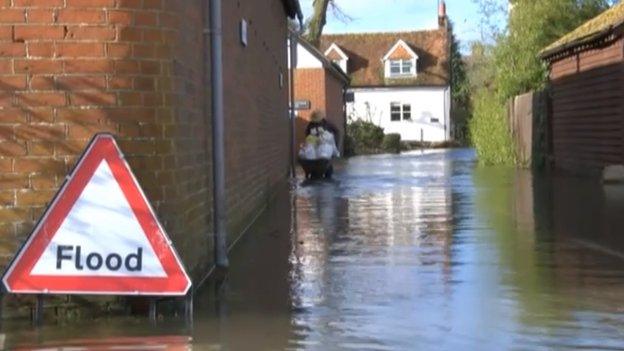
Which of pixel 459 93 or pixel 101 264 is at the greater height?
pixel 459 93

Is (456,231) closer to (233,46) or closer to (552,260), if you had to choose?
(552,260)

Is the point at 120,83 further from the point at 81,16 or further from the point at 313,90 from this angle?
the point at 313,90

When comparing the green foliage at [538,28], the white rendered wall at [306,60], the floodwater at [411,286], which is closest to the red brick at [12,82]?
the floodwater at [411,286]

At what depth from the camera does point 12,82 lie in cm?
608

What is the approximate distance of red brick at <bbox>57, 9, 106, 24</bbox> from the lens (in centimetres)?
608

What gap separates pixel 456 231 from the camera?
10.8 meters

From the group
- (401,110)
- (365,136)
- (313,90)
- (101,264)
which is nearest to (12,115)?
(101,264)

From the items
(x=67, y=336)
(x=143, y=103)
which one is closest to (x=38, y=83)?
(x=143, y=103)

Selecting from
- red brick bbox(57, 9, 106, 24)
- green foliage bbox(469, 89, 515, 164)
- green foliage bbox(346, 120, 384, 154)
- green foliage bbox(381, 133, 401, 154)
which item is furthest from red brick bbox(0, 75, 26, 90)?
green foliage bbox(381, 133, 401, 154)

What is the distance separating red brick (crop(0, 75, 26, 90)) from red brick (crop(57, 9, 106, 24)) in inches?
18.2

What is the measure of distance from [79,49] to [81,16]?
217mm

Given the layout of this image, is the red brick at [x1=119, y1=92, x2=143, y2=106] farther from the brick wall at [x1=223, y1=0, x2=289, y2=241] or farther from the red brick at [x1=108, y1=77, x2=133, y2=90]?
the brick wall at [x1=223, y1=0, x2=289, y2=241]

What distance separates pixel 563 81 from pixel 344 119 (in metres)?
21.8

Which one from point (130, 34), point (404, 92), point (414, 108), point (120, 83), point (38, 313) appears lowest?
point (38, 313)
